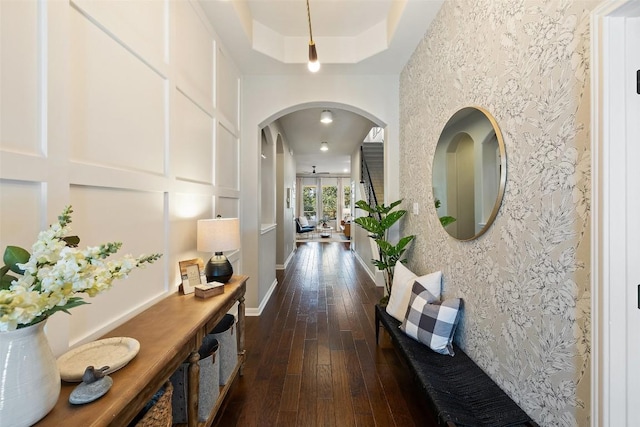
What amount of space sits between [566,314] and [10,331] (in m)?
1.83

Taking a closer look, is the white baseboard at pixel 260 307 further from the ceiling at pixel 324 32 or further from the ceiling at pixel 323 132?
the ceiling at pixel 323 132

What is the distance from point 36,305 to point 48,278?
61 millimetres

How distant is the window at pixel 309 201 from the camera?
14.0m

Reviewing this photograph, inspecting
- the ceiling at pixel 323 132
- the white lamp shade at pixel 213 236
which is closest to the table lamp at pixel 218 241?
the white lamp shade at pixel 213 236

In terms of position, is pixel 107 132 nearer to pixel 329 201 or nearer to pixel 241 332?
pixel 241 332

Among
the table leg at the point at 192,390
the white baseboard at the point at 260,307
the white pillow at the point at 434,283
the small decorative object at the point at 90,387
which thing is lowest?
the white baseboard at the point at 260,307

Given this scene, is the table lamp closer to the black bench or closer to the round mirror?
the black bench

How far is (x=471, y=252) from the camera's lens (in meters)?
1.86

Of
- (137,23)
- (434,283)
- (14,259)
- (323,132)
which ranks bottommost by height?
(434,283)

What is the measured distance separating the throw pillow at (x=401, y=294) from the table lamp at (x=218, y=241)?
1446 mm

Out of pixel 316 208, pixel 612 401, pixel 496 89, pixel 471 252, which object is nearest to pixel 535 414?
pixel 612 401

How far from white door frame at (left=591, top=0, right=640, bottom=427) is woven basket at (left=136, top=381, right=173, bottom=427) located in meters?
1.66

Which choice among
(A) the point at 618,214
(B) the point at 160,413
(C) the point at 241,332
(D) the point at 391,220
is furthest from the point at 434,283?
(B) the point at 160,413

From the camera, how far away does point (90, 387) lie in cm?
83
